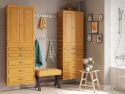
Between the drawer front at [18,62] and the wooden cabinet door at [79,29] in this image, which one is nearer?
the drawer front at [18,62]

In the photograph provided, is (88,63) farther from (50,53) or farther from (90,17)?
(90,17)

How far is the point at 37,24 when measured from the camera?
6508 millimetres

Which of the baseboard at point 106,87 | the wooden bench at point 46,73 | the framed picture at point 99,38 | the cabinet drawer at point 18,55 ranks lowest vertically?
the baseboard at point 106,87

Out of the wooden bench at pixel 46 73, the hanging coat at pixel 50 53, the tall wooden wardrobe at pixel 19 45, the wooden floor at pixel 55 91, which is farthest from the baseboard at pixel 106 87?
the tall wooden wardrobe at pixel 19 45

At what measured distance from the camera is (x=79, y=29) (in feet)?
22.1

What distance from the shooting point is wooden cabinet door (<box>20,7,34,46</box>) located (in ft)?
19.3

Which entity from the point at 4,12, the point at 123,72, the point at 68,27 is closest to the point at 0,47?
the point at 4,12

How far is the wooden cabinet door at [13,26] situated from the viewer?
A: 5723 millimetres

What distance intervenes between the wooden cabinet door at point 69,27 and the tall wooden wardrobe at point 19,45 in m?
0.98

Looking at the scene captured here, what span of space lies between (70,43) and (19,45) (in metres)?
1.47

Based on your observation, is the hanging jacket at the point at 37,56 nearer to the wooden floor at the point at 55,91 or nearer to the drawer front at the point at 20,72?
the drawer front at the point at 20,72

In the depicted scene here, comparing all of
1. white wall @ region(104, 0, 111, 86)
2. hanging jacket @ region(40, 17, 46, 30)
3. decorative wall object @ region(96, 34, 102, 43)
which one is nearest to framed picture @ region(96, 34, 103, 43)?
decorative wall object @ region(96, 34, 102, 43)

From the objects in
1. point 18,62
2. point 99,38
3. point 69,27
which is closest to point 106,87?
point 99,38

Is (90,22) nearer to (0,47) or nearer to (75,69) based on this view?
(75,69)
